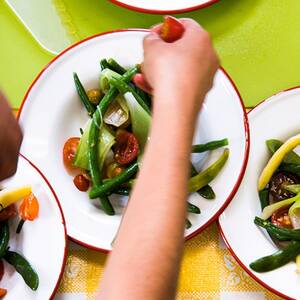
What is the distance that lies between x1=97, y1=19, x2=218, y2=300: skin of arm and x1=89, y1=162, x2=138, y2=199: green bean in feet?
1.30

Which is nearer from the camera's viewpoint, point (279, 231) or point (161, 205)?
point (161, 205)

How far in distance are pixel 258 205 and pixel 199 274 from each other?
0.60 feet

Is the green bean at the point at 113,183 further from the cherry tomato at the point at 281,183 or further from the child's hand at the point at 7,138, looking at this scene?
the child's hand at the point at 7,138

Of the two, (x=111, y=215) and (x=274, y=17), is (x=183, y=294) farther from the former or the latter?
(x=274, y=17)

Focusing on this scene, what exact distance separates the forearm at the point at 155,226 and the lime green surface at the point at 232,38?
553 mm

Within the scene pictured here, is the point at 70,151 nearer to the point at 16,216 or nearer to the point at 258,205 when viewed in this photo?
the point at 16,216

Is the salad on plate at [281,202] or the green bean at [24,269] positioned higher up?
the green bean at [24,269]

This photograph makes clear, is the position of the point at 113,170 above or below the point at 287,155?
above

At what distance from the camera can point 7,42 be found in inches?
52.4

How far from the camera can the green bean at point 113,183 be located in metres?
1.20

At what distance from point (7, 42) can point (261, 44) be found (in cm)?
54

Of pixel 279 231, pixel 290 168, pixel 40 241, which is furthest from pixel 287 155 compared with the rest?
pixel 40 241

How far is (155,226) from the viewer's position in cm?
74

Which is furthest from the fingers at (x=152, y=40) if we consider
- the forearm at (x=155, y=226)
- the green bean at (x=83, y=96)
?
the green bean at (x=83, y=96)
